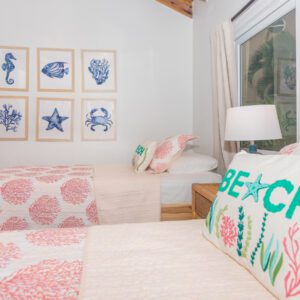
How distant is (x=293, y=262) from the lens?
0.60 meters

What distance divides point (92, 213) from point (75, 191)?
0.20 meters

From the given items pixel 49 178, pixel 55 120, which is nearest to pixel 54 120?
pixel 55 120

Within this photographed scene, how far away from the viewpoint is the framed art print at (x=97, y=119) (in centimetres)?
367

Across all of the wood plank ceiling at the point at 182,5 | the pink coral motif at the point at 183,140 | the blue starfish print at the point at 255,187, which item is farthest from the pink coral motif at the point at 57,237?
the wood plank ceiling at the point at 182,5

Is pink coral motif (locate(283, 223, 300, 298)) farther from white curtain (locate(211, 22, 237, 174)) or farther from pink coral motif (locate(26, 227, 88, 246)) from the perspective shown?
white curtain (locate(211, 22, 237, 174))

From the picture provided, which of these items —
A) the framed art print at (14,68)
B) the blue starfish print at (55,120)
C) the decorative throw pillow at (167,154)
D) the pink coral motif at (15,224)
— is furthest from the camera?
the blue starfish print at (55,120)

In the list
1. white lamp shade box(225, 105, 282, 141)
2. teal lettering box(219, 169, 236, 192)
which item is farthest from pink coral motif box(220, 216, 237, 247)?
white lamp shade box(225, 105, 282, 141)

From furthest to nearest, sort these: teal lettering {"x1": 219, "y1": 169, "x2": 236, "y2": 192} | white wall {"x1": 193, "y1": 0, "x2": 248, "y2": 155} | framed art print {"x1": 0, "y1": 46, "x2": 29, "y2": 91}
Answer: framed art print {"x1": 0, "y1": 46, "x2": 29, "y2": 91} < white wall {"x1": 193, "y1": 0, "x2": 248, "y2": 155} < teal lettering {"x1": 219, "y1": 169, "x2": 236, "y2": 192}

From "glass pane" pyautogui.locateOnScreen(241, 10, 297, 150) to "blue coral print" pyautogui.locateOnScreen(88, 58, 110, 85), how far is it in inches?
65.7

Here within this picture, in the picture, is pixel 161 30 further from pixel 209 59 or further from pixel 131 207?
pixel 131 207

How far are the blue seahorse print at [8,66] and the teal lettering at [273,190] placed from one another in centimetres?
350

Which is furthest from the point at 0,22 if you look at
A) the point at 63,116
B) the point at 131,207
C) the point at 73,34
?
the point at 131,207

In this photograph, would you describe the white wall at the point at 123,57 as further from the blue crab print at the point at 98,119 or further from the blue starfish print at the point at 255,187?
the blue starfish print at the point at 255,187

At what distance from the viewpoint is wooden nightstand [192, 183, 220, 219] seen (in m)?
1.94
